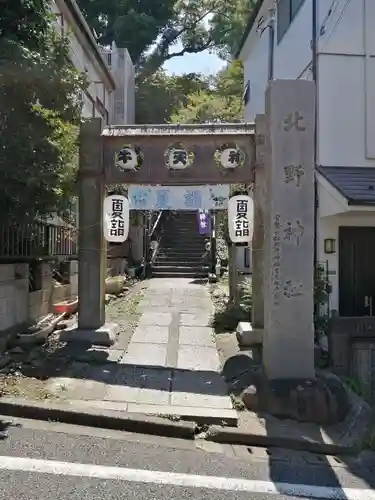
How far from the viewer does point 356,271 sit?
11.1m

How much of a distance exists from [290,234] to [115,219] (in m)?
4.05

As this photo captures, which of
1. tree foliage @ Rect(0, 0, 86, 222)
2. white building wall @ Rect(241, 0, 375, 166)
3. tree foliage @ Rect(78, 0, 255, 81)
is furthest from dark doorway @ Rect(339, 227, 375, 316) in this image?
tree foliage @ Rect(78, 0, 255, 81)

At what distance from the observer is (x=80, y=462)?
4887mm

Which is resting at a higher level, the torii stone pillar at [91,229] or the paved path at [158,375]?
the torii stone pillar at [91,229]

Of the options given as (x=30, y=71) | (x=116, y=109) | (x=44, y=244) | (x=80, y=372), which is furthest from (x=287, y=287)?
(x=116, y=109)

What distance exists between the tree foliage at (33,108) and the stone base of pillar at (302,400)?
4487 millimetres

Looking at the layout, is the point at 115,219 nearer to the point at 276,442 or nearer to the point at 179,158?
the point at 179,158

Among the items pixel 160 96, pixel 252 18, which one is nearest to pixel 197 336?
pixel 252 18

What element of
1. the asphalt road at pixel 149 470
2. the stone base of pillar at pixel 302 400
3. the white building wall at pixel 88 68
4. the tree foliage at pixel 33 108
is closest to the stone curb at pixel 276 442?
the asphalt road at pixel 149 470

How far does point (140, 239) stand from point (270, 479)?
710 inches

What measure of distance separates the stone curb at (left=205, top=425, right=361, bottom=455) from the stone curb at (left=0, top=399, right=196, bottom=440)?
1.16 ft

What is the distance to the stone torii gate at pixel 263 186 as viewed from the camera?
726 cm

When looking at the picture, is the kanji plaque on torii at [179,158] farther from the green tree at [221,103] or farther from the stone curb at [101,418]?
the green tree at [221,103]

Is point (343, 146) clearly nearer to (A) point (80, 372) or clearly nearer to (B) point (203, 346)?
(B) point (203, 346)
